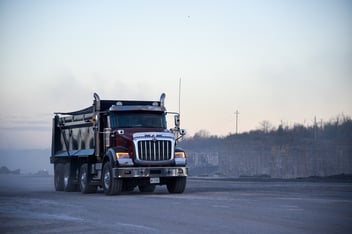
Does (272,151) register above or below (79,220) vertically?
above

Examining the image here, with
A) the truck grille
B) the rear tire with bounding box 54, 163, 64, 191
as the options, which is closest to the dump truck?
the truck grille

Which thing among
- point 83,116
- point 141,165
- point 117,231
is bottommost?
point 117,231

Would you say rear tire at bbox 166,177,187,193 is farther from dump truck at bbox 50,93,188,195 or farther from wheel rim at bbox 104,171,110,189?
wheel rim at bbox 104,171,110,189

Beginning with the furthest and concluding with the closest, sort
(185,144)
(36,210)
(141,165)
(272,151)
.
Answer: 1. (185,144)
2. (272,151)
3. (141,165)
4. (36,210)

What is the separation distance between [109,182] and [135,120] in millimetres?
2642

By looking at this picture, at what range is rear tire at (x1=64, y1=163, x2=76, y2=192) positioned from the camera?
30.8 m

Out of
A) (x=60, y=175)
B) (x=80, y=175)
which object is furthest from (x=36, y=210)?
(x=60, y=175)

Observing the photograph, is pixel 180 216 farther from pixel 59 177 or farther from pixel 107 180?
pixel 59 177

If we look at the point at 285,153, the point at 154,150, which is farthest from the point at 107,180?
the point at 285,153

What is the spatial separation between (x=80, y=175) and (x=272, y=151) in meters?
65.2

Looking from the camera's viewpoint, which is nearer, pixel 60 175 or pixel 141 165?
pixel 141 165

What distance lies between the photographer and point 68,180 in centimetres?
3109

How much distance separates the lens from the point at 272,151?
9256 cm

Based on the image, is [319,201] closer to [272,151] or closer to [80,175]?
[80,175]
